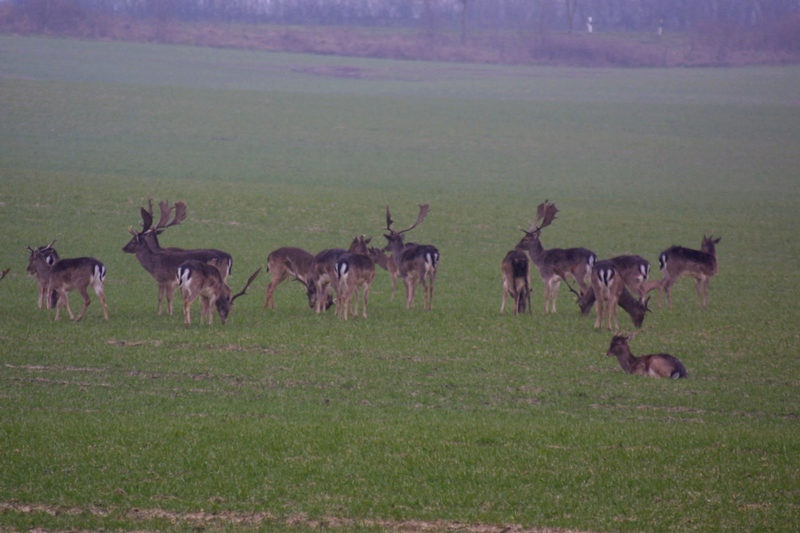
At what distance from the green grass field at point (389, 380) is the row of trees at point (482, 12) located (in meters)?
64.0

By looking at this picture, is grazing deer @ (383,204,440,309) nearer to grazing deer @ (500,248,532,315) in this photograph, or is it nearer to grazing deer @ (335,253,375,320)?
grazing deer @ (335,253,375,320)

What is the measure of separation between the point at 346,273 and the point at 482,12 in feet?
342

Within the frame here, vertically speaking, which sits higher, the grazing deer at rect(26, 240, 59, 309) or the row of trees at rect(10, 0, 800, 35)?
the row of trees at rect(10, 0, 800, 35)

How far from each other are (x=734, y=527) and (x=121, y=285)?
51.5 feet

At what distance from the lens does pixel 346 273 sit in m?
16.9

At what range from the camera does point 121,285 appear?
67.3 ft

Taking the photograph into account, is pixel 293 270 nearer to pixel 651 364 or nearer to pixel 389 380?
pixel 389 380

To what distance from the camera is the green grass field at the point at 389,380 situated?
7.91m

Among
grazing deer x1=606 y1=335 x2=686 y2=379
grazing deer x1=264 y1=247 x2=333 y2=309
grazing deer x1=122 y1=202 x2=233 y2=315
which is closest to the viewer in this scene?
grazing deer x1=606 y1=335 x2=686 y2=379

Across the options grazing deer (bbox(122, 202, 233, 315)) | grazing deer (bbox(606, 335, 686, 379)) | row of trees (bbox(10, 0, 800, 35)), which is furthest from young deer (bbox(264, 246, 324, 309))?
row of trees (bbox(10, 0, 800, 35))

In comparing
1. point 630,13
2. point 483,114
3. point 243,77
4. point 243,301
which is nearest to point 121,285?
point 243,301

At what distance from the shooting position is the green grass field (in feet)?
25.9

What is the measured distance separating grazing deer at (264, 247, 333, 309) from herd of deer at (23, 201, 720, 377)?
0.06 feet

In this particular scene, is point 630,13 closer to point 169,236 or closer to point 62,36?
point 62,36
